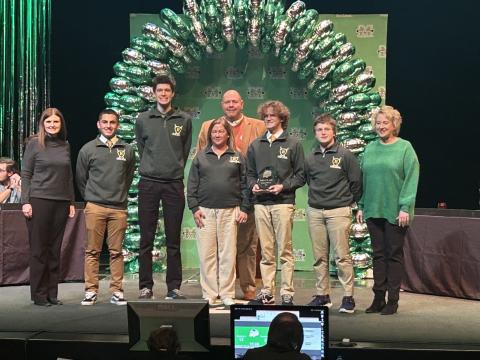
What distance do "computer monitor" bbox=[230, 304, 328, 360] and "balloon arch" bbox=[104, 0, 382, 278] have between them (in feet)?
11.3

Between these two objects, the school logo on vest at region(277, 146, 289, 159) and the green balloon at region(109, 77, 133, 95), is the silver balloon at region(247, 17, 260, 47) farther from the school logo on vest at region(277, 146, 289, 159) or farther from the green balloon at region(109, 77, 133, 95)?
the school logo on vest at region(277, 146, 289, 159)

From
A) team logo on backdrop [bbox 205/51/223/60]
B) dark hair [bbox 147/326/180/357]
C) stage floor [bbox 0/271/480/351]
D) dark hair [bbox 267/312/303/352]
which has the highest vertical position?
team logo on backdrop [bbox 205/51/223/60]

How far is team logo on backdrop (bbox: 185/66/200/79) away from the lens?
7523mm

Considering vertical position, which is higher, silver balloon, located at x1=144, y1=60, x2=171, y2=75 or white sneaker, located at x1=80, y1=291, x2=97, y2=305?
silver balloon, located at x1=144, y1=60, x2=171, y2=75

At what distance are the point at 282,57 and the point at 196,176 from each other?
1889 millimetres

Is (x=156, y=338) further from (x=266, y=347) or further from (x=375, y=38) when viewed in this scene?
(x=375, y=38)

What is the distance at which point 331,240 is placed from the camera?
5430mm

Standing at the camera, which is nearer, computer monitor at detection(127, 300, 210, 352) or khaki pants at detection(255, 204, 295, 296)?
computer monitor at detection(127, 300, 210, 352)

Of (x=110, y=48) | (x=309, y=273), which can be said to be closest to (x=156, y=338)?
(x=309, y=273)

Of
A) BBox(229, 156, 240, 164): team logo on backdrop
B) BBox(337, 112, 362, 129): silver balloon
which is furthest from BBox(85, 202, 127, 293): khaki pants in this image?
BBox(337, 112, 362, 129): silver balloon

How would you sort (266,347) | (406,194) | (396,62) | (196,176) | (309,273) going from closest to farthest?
1. (266,347)
2. (406,194)
3. (196,176)
4. (309,273)
5. (396,62)

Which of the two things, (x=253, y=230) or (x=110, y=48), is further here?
(x=110, y=48)

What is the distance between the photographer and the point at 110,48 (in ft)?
30.7

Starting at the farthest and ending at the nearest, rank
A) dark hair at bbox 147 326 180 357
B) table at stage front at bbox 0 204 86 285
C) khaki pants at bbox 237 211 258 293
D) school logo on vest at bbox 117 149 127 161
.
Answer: table at stage front at bbox 0 204 86 285 < khaki pants at bbox 237 211 258 293 < school logo on vest at bbox 117 149 127 161 < dark hair at bbox 147 326 180 357
